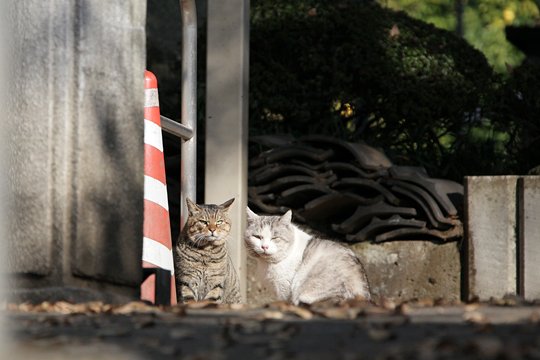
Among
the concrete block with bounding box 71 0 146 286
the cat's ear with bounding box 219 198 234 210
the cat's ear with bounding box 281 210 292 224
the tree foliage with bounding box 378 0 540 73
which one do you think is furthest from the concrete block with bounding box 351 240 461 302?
the tree foliage with bounding box 378 0 540 73

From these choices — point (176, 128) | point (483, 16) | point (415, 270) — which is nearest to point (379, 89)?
point (415, 270)

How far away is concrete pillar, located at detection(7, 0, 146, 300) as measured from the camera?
5797mm

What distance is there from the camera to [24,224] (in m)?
5.79

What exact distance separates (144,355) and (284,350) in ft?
1.42

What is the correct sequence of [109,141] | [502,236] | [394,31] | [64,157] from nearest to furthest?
[64,157]
[109,141]
[502,236]
[394,31]

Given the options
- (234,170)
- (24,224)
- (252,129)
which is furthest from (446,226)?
(24,224)

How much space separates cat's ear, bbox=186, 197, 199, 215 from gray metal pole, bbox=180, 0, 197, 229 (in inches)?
3.2

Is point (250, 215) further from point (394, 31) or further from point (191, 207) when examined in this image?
point (394, 31)

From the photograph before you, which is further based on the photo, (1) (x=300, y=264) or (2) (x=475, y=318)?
(1) (x=300, y=264)

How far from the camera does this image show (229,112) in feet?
30.7

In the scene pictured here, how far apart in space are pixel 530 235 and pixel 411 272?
0.92 meters

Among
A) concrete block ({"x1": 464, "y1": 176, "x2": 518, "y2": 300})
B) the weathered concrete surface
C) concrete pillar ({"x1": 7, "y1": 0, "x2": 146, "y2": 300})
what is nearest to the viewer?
concrete pillar ({"x1": 7, "y1": 0, "x2": 146, "y2": 300})

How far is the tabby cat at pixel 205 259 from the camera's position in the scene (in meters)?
8.76

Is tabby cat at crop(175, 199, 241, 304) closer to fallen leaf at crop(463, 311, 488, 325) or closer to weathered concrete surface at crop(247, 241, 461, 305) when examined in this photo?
weathered concrete surface at crop(247, 241, 461, 305)
